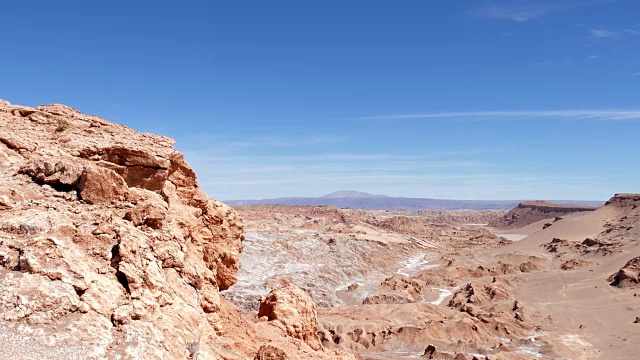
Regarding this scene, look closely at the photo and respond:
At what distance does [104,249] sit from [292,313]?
453 cm

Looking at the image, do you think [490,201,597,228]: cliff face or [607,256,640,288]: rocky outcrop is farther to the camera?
[490,201,597,228]: cliff face

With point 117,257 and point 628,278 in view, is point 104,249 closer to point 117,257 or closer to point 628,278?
point 117,257

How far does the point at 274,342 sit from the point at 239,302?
74.8ft

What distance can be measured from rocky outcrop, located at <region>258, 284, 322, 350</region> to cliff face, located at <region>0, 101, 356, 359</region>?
541 millimetres

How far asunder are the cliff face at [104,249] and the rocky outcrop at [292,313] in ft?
1.78

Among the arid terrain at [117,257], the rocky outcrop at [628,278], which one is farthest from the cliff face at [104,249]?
the rocky outcrop at [628,278]

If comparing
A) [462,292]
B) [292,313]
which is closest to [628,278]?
[462,292]

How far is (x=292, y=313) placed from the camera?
344 inches

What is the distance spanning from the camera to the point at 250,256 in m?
38.9

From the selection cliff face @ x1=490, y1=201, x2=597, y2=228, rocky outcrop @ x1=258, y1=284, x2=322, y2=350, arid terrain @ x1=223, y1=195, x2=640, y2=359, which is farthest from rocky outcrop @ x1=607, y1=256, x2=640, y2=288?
cliff face @ x1=490, y1=201, x2=597, y2=228

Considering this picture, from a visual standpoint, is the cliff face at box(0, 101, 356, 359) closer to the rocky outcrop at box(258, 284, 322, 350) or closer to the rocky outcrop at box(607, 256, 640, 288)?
the rocky outcrop at box(258, 284, 322, 350)

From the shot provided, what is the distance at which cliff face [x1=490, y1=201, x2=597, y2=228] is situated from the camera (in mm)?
113875

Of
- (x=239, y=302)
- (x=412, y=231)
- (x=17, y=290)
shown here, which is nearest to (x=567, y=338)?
(x=239, y=302)

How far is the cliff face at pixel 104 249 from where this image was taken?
3977 mm
